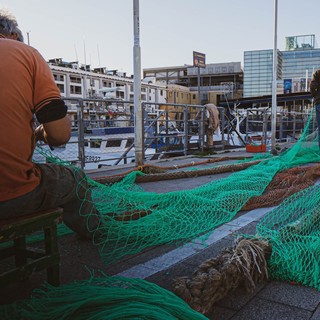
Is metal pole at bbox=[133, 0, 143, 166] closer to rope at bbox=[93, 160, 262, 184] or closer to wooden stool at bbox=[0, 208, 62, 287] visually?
rope at bbox=[93, 160, 262, 184]

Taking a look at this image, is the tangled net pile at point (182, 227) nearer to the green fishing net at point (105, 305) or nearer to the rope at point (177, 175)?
the green fishing net at point (105, 305)

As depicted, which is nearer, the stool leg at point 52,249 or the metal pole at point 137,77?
the stool leg at point 52,249

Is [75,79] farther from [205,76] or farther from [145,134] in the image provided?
[145,134]

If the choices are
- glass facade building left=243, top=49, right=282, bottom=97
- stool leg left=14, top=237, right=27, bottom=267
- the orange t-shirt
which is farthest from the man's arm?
glass facade building left=243, top=49, right=282, bottom=97

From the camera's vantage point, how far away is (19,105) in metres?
2.18

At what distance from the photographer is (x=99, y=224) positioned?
327cm

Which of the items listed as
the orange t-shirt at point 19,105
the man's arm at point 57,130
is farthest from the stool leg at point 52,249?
the man's arm at point 57,130

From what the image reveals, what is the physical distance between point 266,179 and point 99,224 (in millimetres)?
3120

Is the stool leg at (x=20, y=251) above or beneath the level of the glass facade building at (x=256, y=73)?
beneath

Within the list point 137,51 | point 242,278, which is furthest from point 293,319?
point 137,51

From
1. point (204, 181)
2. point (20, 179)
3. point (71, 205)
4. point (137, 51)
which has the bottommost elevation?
point (204, 181)

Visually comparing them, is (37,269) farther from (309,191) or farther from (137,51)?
(137,51)

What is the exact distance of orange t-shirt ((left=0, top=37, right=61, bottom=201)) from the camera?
214 centimetres

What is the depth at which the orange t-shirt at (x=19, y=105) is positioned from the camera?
2145mm
